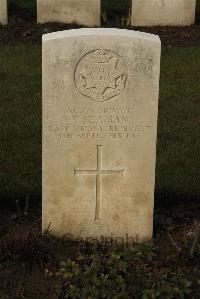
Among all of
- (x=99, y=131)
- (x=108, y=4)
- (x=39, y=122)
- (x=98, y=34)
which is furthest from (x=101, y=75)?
(x=108, y=4)

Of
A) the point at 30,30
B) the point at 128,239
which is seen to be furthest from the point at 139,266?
the point at 30,30

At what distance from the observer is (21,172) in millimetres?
6129

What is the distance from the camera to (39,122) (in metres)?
7.31

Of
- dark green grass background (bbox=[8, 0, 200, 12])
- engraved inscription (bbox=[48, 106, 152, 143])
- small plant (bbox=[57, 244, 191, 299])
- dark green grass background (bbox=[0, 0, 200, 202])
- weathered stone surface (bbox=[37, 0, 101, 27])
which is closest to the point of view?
small plant (bbox=[57, 244, 191, 299])

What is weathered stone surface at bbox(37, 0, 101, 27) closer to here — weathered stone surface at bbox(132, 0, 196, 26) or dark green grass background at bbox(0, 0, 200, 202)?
weathered stone surface at bbox(132, 0, 196, 26)

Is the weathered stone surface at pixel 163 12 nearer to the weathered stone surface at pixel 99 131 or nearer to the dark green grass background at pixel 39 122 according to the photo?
the dark green grass background at pixel 39 122

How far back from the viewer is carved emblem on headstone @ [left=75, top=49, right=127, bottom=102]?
4586mm

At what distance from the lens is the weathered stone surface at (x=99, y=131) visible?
4570mm

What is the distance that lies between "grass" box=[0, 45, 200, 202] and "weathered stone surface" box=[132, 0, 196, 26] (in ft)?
4.78

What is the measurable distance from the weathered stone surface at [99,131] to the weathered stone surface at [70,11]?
255 inches

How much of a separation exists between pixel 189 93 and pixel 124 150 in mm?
3596

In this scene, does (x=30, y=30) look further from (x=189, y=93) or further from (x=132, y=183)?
(x=132, y=183)

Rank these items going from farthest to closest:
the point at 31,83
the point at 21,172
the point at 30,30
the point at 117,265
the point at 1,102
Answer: the point at 30,30, the point at 31,83, the point at 1,102, the point at 21,172, the point at 117,265

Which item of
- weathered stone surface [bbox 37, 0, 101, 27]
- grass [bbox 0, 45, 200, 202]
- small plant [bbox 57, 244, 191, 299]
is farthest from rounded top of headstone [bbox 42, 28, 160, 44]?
weathered stone surface [bbox 37, 0, 101, 27]
